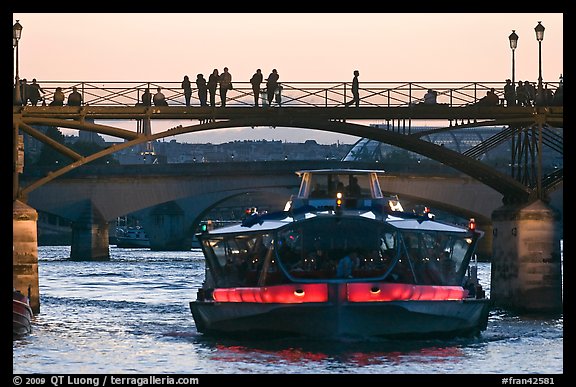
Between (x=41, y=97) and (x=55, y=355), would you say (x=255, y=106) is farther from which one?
(x=55, y=355)

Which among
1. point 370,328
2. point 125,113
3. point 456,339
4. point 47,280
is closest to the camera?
point 370,328

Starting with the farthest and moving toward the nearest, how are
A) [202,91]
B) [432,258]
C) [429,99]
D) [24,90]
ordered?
[429,99] → [202,91] → [24,90] → [432,258]

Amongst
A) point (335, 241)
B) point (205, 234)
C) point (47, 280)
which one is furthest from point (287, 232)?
point (47, 280)

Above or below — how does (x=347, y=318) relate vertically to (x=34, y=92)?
below

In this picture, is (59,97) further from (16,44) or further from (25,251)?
(25,251)

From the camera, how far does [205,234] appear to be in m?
49.1

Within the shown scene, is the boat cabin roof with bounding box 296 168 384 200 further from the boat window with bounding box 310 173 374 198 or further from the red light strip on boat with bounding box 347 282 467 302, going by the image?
the red light strip on boat with bounding box 347 282 467 302

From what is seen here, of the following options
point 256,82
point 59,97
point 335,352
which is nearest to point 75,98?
point 59,97

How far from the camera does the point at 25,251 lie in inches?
2365

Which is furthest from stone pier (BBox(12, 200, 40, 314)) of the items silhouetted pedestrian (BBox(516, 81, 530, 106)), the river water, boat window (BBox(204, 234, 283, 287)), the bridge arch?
silhouetted pedestrian (BBox(516, 81, 530, 106))

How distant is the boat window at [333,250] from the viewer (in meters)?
44.5

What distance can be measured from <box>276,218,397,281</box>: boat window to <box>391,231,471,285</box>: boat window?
1.72 ft

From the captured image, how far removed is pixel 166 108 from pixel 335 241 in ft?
66.5

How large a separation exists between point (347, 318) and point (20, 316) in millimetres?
10477
